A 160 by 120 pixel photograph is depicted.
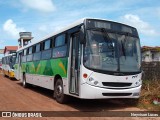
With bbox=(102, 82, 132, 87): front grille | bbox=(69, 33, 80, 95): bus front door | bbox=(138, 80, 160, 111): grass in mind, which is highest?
bbox=(69, 33, 80, 95): bus front door

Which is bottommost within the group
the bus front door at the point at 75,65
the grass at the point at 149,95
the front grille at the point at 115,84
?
the grass at the point at 149,95

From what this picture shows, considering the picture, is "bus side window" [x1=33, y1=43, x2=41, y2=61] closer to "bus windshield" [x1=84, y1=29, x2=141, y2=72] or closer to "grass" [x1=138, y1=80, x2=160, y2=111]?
"grass" [x1=138, y1=80, x2=160, y2=111]

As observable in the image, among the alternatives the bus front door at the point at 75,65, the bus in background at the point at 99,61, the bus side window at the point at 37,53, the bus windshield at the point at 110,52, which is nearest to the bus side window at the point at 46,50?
the bus side window at the point at 37,53

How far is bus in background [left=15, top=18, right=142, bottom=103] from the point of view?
→ 986 centimetres

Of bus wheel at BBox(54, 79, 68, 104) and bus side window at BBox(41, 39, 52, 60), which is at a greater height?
bus side window at BBox(41, 39, 52, 60)

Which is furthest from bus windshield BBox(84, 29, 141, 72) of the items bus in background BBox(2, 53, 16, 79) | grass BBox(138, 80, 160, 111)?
bus in background BBox(2, 53, 16, 79)

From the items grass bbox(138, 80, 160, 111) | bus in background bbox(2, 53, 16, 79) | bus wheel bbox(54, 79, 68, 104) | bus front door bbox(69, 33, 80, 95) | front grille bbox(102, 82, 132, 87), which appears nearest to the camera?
front grille bbox(102, 82, 132, 87)

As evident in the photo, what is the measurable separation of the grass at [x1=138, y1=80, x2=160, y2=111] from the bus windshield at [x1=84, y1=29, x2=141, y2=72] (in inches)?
56.9

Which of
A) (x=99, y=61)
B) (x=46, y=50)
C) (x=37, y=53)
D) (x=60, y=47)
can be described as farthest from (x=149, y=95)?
(x=37, y=53)

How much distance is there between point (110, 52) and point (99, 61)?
56 centimetres

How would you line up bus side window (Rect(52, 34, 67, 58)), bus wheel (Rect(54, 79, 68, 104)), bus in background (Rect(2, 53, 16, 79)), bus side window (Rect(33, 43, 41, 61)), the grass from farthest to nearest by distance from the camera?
bus in background (Rect(2, 53, 16, 79)) → bus side window (Rect(33, 43, 41, 61)) → bus side window (Rect(52, 34, 67, 58)) → bus wheel (Rect(54, 79, 68, 104)) → the grass

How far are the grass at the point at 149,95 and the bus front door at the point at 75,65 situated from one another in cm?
258

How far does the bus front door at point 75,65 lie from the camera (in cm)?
1042

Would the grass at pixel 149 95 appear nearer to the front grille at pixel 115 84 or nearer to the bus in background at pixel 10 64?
the front grille at pixel 115 84
